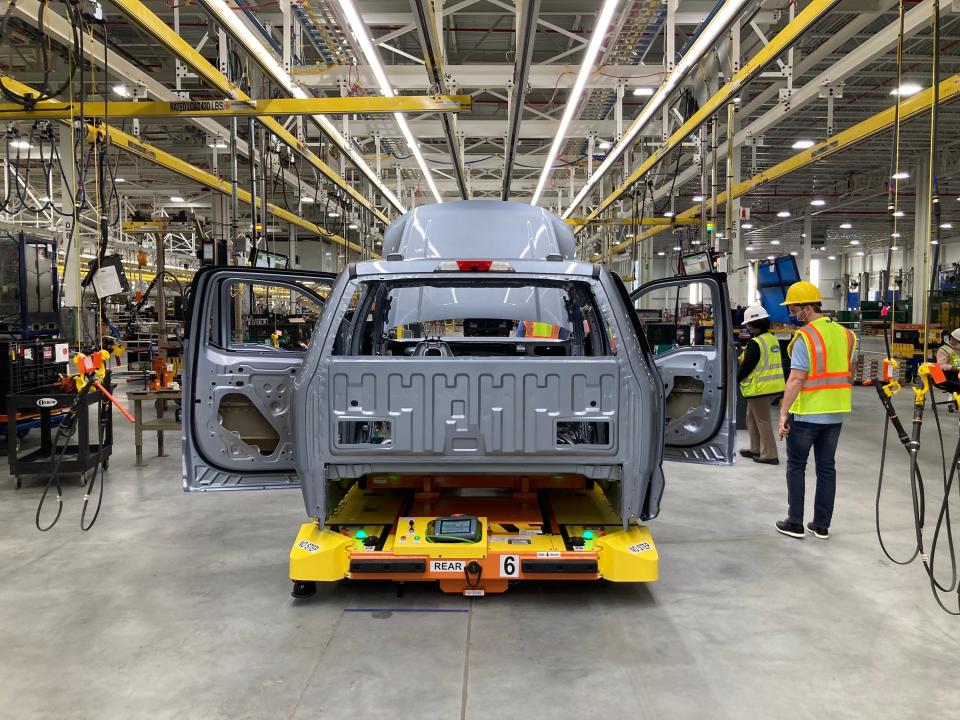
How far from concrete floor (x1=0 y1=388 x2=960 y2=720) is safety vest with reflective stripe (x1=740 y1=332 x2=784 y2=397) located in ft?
7.12

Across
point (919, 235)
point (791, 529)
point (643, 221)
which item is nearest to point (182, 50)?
point (791, 529)

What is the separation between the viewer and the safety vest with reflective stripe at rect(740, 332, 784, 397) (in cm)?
681

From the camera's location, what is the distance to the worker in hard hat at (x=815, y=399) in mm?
4500

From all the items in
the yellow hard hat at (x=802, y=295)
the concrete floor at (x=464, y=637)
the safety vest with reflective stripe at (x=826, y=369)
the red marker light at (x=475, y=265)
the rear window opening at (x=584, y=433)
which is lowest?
Result: the concrete floor at (x=464, y=637)

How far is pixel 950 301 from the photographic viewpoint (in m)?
13.9

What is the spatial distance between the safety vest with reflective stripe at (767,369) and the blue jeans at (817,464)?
2.18m

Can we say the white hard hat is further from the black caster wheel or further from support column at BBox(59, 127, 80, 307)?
support column at BBox(59, 127, 80, 307)

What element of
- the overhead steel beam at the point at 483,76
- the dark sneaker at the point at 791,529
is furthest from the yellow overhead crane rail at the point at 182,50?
the dark sneaker at the point at 791,529

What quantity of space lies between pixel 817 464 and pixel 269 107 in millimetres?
5629

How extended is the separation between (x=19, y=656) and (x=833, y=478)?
478 cm

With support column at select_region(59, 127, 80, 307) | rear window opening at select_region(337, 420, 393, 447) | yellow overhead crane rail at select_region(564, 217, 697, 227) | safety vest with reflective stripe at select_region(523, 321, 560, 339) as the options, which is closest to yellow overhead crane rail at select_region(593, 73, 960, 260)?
yellow overhead crane rail at select_region(564, 217, 697, 227)

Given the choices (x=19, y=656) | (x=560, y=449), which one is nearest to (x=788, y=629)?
(x=560, y=449)

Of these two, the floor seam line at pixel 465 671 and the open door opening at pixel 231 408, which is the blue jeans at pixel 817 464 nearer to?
the floor seam line at pixel 465 671

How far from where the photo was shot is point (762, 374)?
6.84m
